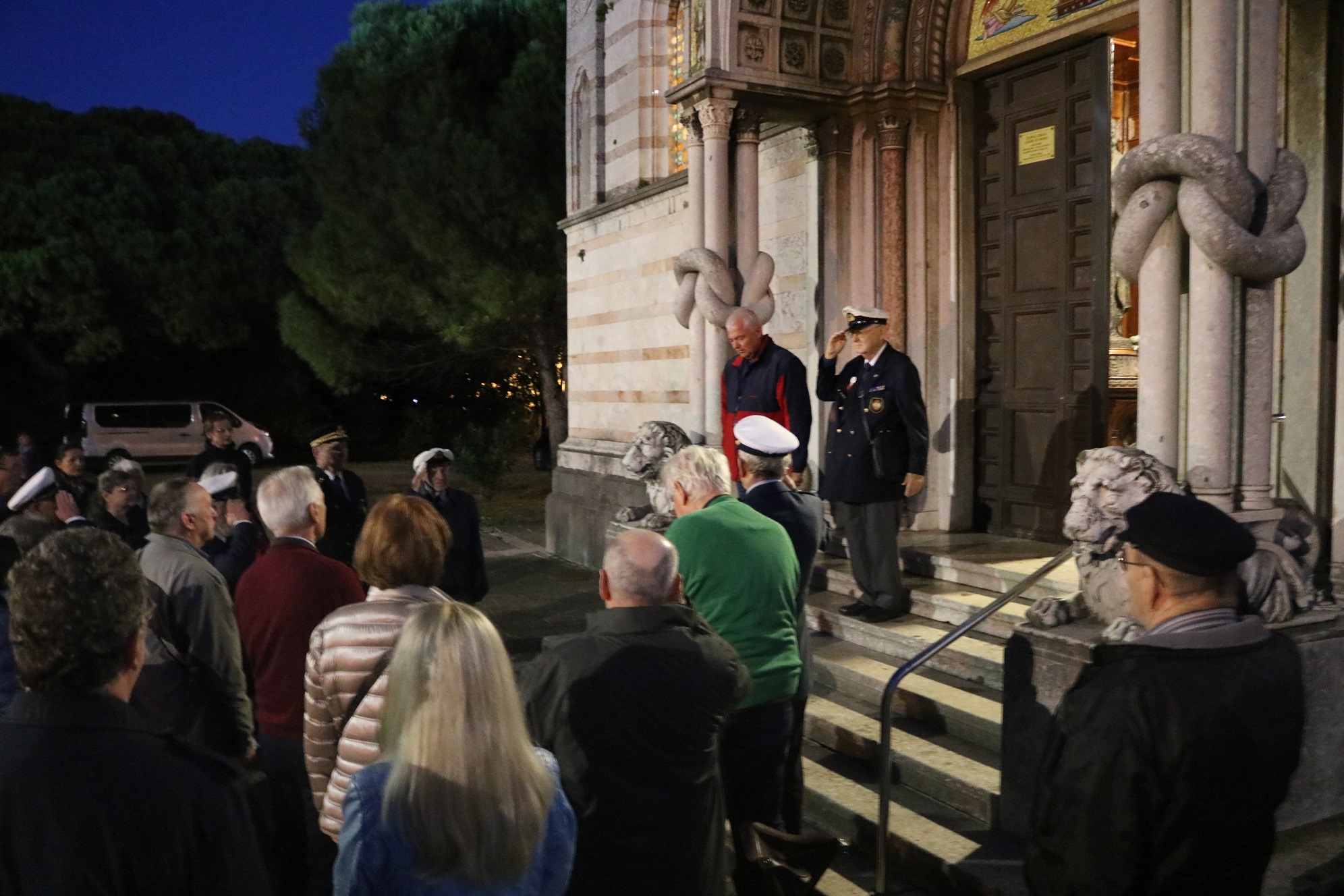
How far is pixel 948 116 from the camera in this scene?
8305 mm

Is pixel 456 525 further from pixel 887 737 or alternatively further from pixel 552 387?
pixel 552 387

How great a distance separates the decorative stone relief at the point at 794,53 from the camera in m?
8.32

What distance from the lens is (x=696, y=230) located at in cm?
862

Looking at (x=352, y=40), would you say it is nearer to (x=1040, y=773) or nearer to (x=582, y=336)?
(x=582, y=336)

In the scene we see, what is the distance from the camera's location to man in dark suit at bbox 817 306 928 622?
6.35 meters

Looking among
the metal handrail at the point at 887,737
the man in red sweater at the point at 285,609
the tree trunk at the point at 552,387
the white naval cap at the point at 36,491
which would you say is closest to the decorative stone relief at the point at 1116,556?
the metal handrail at the point at 887,737

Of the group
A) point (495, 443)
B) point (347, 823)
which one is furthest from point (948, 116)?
point (495, 443)

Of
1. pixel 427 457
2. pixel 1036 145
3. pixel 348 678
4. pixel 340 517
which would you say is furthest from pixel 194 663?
pixel 1036 145

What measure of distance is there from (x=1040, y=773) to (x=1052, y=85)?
6.50m

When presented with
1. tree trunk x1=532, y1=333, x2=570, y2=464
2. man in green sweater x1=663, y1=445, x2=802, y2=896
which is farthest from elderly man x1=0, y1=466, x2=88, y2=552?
tree trunk x1=532, y1=333, x2=570, y2=464

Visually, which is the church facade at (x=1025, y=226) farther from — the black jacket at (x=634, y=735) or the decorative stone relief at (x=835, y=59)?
the black jacket at (x=634, y=735)

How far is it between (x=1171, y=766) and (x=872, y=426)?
4.42 meters

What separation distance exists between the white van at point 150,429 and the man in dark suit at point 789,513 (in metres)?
23.6

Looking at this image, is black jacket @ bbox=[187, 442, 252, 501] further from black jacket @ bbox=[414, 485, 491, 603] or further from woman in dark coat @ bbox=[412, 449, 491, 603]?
black jacket @ bbox=[414, 485, 491, 603]
